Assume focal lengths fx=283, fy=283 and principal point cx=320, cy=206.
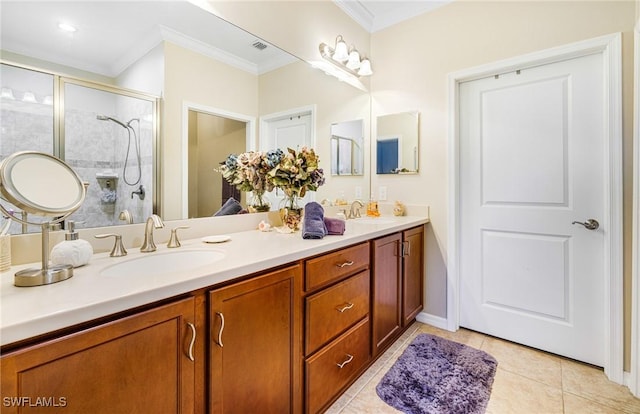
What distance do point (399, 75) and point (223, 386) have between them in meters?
2.59

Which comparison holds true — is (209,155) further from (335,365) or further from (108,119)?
(335,365)

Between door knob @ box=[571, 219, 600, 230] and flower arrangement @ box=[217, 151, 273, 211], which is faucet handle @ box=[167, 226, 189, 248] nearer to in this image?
flower arrangement @ box=[217, 151, 273, 211]

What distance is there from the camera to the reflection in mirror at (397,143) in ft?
8.00

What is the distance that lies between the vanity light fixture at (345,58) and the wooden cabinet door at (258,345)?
6.10 feet

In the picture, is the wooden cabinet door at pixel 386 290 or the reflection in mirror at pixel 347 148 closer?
the wooden cabinet door at pixel 386 290

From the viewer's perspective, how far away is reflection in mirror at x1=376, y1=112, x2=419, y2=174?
96.0 inches

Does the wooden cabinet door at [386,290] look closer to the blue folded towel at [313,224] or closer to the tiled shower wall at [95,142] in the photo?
the blue folded towel at [313,224]

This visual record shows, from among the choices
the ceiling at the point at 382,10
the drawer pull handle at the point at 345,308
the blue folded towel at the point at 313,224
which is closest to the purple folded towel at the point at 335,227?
the blue folded towel at the point at 313,224

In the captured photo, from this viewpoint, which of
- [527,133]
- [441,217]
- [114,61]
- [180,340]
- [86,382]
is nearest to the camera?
[86,382]

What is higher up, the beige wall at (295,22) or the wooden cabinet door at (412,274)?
the beige wall at (295,22)

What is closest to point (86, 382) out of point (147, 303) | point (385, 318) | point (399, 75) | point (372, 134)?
point (147, 303)

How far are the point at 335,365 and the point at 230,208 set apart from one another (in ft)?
3.31

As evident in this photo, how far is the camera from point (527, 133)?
199cm

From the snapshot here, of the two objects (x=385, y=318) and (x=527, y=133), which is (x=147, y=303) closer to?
(x=385, y=318)
